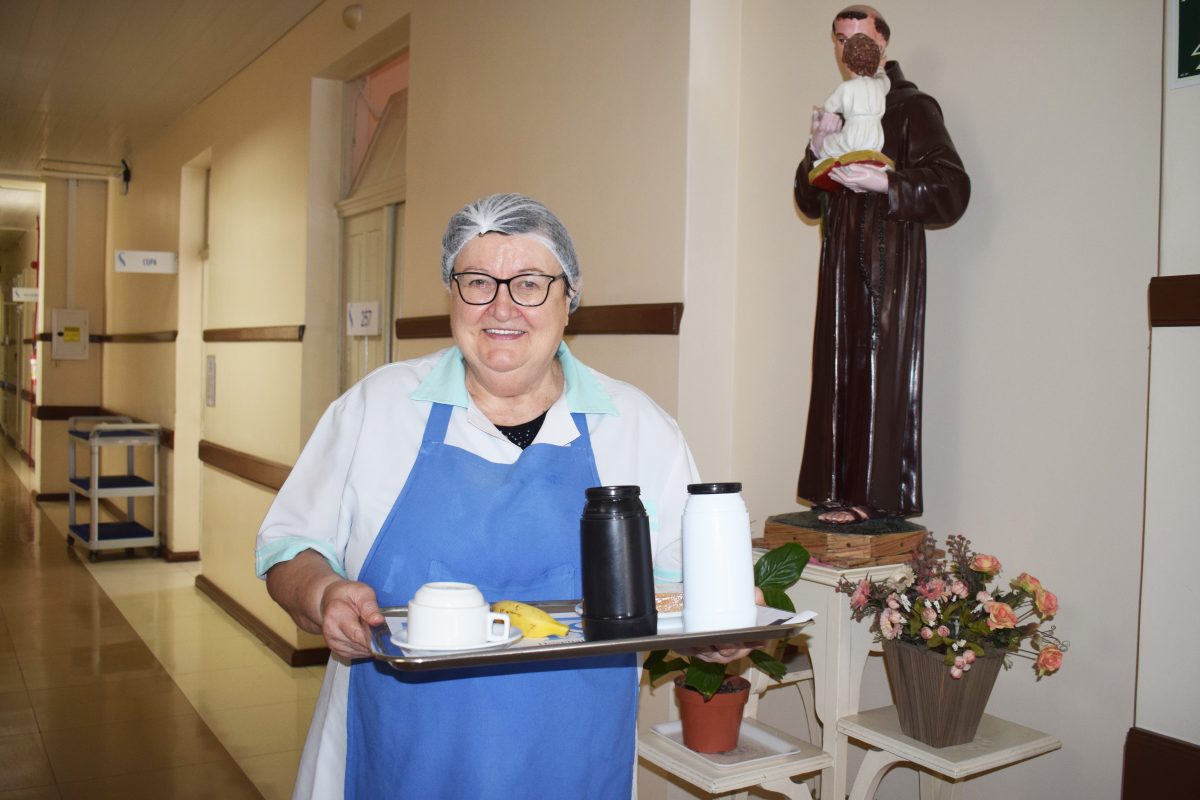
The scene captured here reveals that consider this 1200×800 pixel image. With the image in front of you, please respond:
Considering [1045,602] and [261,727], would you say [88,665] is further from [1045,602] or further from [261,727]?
[1045,602]

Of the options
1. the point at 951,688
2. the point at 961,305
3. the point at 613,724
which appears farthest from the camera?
the point at 961,305

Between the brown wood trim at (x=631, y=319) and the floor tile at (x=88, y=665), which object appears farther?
the floor tile at (x=88, y=665)

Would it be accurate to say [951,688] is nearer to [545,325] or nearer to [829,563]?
[829,563]

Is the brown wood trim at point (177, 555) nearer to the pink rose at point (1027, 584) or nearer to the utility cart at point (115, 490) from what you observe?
the utility cart at point (115, 490)

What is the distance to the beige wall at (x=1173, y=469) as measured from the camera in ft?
5.64

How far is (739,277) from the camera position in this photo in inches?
114

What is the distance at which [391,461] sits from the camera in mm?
1652

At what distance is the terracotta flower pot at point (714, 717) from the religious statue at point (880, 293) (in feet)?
1.41

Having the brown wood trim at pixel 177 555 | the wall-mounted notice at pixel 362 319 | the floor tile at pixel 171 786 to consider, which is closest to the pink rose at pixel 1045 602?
the floor tile at pixel 171 786

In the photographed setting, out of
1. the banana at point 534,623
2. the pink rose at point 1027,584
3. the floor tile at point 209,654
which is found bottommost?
the floor tile at point 209,654

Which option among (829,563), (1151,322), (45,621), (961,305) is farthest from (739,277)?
(45,621)

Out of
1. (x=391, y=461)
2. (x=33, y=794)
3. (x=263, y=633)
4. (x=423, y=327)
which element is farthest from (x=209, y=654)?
(x=391, y=461)

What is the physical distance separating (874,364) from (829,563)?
43 cm

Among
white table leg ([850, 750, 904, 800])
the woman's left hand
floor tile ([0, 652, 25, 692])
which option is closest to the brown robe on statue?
white table leg ([850, 750, 904, 800])
